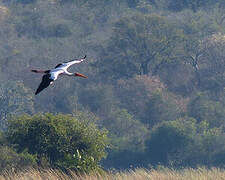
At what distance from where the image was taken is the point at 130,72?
5991 centimetres

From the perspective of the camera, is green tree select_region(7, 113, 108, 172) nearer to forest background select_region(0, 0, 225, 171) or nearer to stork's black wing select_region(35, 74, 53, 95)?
stork's black wing select_region(35, 74, 53, 95)

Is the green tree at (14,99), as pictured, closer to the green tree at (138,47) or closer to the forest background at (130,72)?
the forest background at (130,72)

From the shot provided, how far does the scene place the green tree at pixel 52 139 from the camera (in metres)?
23.2

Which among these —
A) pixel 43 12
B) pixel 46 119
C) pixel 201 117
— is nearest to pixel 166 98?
pixel 201 117

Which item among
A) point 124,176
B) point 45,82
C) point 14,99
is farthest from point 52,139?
point 14,99

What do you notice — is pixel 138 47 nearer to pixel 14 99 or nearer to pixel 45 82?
pixel 14 99

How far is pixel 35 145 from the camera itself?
2333cm

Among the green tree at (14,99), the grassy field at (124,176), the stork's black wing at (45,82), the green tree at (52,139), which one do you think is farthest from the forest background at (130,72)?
the stork's black wing at (45,82)

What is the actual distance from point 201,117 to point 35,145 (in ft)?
100

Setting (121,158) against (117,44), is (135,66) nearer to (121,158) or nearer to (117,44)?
(117,44)

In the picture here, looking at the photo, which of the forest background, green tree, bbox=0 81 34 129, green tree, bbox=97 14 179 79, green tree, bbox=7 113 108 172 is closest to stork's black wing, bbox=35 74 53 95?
green tree, bbox=7 113 108 172

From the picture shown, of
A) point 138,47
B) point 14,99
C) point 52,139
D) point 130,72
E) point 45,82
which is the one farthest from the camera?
point 138,47

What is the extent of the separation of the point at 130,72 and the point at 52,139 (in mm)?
36583

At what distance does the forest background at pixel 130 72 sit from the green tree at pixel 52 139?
16.9m
